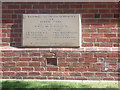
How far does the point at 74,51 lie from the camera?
446 cm

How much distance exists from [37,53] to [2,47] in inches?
34.5

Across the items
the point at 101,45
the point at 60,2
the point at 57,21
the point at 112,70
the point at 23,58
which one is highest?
the point at 60,2

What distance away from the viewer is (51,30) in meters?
4.49

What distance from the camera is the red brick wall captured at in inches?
176

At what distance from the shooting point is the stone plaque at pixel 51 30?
4.46 meters

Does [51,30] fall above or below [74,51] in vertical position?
above

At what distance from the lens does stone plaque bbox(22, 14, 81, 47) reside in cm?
446

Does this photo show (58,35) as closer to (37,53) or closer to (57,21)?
(57,21)

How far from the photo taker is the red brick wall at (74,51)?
4.46 m

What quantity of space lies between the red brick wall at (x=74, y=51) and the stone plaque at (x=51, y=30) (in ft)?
0.44

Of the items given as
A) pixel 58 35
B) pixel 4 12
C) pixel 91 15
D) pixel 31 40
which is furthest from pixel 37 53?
pixel 91 15

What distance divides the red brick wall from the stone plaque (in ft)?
0.44

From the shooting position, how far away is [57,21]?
14.7ft

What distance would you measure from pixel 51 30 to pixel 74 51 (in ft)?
2.44
